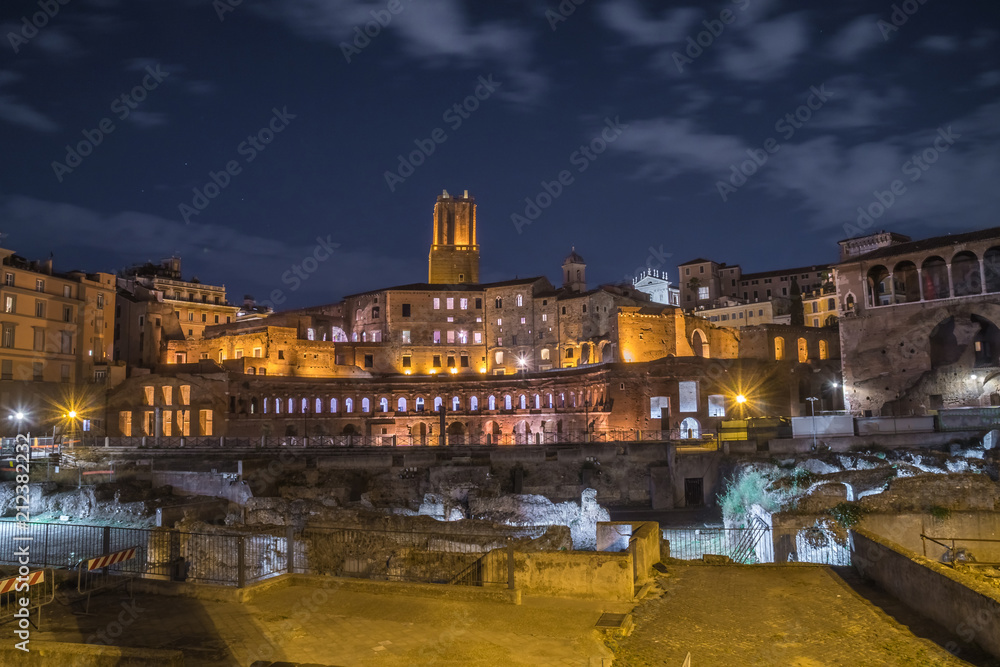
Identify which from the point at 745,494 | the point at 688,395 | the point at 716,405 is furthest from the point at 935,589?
the point at 716,405

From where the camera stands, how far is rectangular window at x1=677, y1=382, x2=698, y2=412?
178ft

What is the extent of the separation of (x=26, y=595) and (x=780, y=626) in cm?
1252

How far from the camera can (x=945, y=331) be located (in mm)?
51219

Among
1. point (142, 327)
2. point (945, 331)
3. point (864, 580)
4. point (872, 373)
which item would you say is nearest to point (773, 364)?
point (872, 373)

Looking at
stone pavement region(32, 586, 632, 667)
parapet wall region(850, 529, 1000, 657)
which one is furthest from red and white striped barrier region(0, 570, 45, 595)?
parapet wall region(850, 529, 1000, 657)

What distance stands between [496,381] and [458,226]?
36.7 m

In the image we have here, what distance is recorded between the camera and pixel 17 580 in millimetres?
11000

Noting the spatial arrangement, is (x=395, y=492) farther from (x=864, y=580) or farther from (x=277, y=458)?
(x=864, y=580)

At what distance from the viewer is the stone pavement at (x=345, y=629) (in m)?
9.47

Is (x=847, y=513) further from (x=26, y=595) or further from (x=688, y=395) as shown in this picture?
(x=688, y=395)

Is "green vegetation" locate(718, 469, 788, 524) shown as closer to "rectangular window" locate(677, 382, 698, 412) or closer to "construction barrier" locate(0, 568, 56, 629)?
"rectangular window" locate(677, 382, 698, 412)

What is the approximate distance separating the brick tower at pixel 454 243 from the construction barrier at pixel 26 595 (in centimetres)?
8308

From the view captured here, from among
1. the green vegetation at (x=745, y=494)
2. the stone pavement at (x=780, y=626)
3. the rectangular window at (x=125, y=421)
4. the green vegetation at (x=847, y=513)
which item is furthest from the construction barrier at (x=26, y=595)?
the rectangular window at (x=125, y=421)

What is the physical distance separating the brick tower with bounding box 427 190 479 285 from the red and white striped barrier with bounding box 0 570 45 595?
83.8m
